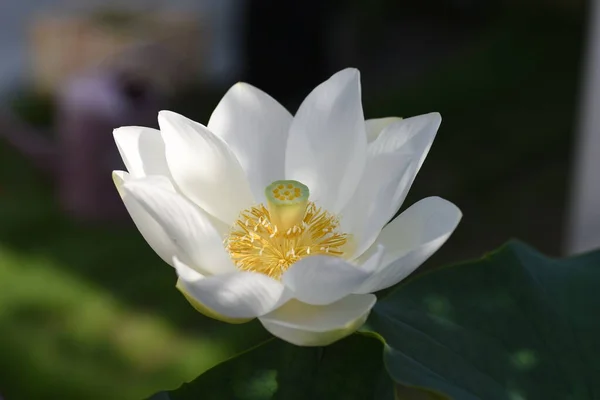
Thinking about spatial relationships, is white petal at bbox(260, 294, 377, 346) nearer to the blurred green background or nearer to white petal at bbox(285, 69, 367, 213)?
white petal at bbox(285, 69, 367, 213)

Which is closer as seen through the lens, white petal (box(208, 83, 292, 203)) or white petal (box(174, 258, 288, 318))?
white petal (box(174, 258, 288, 318))

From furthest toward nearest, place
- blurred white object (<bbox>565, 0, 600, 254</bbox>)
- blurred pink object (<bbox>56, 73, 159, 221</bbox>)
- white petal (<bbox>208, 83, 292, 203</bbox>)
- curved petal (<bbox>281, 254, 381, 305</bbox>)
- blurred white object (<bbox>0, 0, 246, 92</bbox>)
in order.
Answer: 1. blurred white object (<bbox>0, 0, 246, 92</bbox>)
2. blurred pink object (<bbox>56, 73, 159, 221</bbox>)
3. blurred white object (<bbox>565, 0, 600, 254</bbox>)
4. white petal (<bbox>208, 83, 292, 203</bbox>)
5. curved petal (<bbox>281, 254, 381, 305</bbox>)

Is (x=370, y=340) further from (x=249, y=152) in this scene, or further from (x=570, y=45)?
(x=570, y=45)

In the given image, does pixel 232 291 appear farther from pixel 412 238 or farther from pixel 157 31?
pixel 157 31

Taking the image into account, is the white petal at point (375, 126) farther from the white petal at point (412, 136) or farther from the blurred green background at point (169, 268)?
the blurred green background at point (169, 268)

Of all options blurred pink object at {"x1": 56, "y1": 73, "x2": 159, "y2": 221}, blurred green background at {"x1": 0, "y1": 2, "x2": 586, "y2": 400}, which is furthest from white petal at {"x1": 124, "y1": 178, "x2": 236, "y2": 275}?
blurred pink object at {"x1": 56, "y1": 73, "x2": 159, "y2": 221}

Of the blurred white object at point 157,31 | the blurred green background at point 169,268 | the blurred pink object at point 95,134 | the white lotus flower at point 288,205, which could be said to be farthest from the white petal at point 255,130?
the blurred white object at point 157,31
